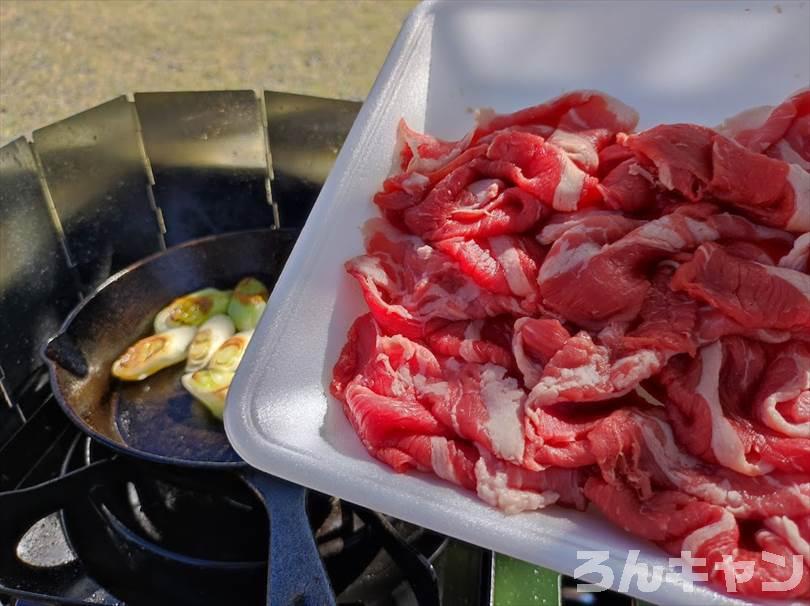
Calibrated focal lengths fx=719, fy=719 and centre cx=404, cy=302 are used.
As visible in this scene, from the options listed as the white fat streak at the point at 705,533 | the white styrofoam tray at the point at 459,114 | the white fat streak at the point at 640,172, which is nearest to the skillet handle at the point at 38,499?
the white styrofoam tray at the point at 459,114

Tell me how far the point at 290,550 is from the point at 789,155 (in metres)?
1.72

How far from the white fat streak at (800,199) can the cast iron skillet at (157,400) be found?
148cm

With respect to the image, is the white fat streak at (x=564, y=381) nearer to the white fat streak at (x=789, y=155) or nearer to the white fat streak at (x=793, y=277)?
the white fat streak at (x=793, y=277)

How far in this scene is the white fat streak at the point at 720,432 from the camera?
1.60 m

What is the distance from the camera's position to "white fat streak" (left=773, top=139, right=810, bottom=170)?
6.49 ft

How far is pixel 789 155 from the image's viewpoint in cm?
200

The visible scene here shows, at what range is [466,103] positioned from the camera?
2840 millimetres

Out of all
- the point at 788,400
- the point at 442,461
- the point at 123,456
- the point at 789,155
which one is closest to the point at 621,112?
the point at 789,155

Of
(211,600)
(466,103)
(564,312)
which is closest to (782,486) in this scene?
(564,312)

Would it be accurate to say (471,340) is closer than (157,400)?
Yes

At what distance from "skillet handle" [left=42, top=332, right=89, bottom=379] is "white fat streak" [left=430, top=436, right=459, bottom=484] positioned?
1497 millimetres

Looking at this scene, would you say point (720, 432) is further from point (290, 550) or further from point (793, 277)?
point (290, 550)

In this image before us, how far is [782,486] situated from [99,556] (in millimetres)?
1991

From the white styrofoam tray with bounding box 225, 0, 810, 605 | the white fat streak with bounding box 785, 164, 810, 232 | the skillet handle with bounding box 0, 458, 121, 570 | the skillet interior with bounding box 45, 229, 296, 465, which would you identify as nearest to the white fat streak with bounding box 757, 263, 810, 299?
the white fat streak with bounding box 785, 164, 810, 232
